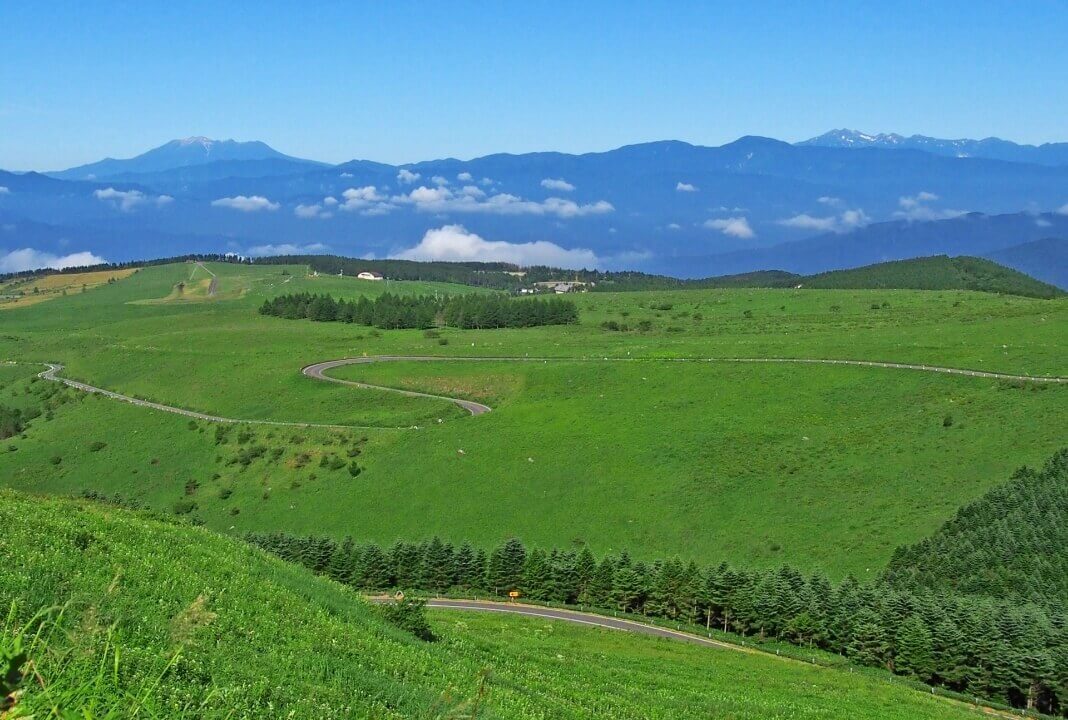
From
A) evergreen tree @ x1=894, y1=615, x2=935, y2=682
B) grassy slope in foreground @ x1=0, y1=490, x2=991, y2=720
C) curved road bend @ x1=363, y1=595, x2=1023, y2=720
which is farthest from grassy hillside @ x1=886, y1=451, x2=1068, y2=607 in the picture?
grassy slope in foreground @ x1=0, y1=490, x2=991, y2=720

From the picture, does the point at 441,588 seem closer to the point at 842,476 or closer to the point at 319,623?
the point at 842,476

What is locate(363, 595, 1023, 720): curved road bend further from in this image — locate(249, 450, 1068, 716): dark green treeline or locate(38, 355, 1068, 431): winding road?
locate(38, 355, 1068, 431): winding road

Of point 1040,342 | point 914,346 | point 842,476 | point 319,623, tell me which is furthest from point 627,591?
point 1040,342

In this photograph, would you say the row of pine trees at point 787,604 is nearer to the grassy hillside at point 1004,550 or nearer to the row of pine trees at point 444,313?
the grassy hillside at point 1004,550

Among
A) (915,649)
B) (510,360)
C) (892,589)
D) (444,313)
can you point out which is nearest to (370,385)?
(510,360)

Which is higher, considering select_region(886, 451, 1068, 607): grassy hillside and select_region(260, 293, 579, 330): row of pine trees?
select_region(260, 293, 579, 330): row of pine trees

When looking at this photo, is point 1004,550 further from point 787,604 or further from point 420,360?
point 420,360

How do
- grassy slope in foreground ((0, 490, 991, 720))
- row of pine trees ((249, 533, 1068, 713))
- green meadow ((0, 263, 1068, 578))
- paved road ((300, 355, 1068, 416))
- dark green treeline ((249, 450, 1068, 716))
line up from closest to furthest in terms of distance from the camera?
1. grassy slope in foreground ((0, 490, 991, 720))
2. row of pine trees ((249, 533, 1068, 713))
3. dark green treeline ((249, 450, 1068, 716))
4. green meadow ((0, 263, 1068, 578))
5. paved road ((300, 355, 1068, 416))
